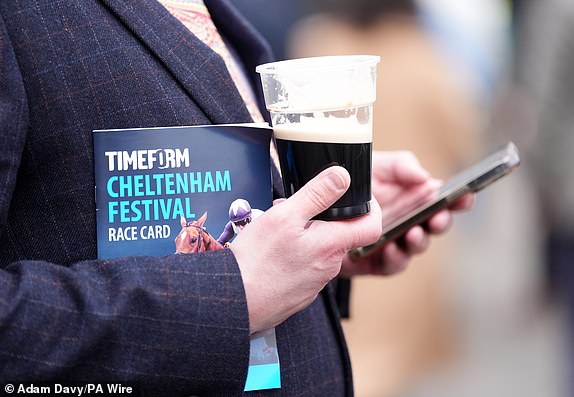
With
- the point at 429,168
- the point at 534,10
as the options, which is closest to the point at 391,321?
the point at 429,168

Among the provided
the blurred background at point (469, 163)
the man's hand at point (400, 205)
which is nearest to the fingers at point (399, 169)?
the man's hand at point (400, 205)

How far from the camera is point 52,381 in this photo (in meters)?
1.08

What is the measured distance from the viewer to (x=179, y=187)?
118 cm

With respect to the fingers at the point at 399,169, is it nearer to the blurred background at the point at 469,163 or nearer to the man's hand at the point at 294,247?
the man's hand at the point at 294,247

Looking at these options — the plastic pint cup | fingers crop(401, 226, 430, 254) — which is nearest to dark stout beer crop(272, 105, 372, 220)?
the plastic pint cup

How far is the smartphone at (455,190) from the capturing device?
1561 mm

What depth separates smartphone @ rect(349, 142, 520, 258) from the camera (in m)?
1.56

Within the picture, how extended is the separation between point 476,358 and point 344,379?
335 cm

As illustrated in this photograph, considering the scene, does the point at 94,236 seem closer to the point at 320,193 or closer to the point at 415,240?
the point at 320,193

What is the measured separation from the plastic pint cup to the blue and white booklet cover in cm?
8

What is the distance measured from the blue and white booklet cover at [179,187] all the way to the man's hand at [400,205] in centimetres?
55

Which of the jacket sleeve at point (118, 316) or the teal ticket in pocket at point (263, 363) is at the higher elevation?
the jacket sleeve at point (118, 316)

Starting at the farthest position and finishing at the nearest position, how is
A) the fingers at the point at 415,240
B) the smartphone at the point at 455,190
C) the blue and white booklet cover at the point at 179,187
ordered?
the fingers at the point at 415,240 → the smartphone at the point at 455,190 → the blue and white booklet cover at the point at 179,187

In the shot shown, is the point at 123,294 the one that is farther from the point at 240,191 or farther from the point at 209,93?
the point at 209,93
